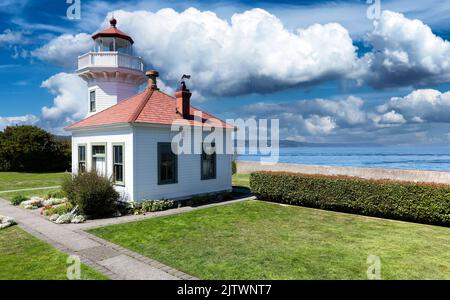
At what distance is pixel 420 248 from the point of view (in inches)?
321

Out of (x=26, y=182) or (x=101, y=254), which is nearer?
(x=101, y=254)

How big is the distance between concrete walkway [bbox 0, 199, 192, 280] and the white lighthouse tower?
11189mm

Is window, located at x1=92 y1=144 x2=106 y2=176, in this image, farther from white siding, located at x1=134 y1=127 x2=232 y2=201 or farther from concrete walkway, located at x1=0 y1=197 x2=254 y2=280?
concrete walkway, located at x1=0 y1=197 x2=254 y2=280

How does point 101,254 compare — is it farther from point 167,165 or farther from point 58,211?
point 167,165

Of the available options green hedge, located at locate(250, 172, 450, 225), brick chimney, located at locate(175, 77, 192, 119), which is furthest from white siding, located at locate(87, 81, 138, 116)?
green hedge, located at locate(250, 172, 450, 225)

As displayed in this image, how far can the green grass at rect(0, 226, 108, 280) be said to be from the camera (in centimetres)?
635

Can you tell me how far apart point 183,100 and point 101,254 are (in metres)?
9.86

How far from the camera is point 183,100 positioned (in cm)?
1595

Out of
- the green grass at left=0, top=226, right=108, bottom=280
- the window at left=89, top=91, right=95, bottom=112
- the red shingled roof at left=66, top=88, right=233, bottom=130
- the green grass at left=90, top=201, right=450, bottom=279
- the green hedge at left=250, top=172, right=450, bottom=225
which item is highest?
the window at left=89, top=91, right=95, bottom=112

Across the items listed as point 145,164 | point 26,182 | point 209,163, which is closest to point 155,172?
point 145,164

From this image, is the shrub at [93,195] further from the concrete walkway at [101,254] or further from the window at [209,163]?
the window at [209,163]

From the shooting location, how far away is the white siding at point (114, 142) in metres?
13.3

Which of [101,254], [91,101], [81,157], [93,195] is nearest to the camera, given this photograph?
[101,254]

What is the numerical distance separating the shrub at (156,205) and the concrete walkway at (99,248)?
476 mm
